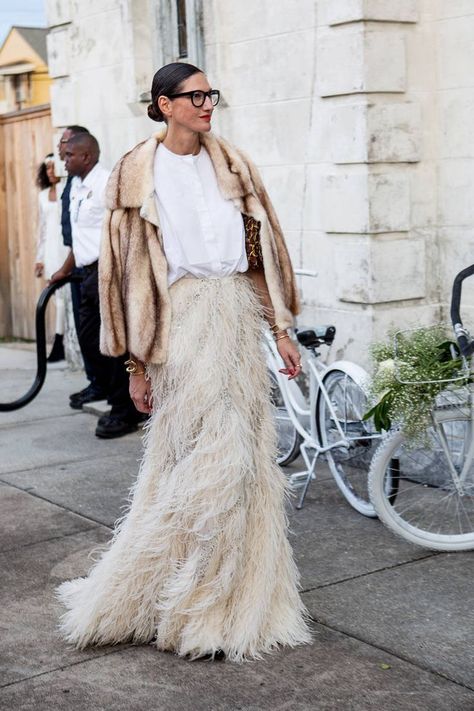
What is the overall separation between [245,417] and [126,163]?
3.28 feet

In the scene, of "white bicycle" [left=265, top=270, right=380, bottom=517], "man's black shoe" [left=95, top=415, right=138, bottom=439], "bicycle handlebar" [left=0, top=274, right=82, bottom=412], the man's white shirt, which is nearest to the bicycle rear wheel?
"white bicycle" [left=265, top=270, right=380, bottom=517]

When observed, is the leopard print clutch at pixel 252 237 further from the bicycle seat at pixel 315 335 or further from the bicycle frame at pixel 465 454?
the bicycle seat at pixel 315 335

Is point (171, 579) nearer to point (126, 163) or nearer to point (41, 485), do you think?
point (126, 163)

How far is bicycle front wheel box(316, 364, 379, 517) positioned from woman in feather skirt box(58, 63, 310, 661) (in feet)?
5.19

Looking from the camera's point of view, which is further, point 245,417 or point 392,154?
point 392,154

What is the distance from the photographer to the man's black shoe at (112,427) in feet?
25.3

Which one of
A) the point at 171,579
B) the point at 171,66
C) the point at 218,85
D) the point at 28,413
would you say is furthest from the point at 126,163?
the point at 28,413

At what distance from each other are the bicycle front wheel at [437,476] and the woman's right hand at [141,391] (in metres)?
1.36

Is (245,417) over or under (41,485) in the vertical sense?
over

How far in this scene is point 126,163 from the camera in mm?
4234

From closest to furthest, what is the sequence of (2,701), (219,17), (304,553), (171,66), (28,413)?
1. (2,701)
2. (171,66)
3. (304,553)
4. (219,17)
5. (28,413)

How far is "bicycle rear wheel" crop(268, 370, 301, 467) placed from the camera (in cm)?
654

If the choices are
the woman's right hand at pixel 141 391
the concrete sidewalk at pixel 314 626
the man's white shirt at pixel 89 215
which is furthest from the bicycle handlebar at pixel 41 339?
the woman's right hand at pixel 141 391

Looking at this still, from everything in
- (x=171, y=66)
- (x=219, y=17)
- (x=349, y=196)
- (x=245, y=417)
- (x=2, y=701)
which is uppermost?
(x=219, y=17)
